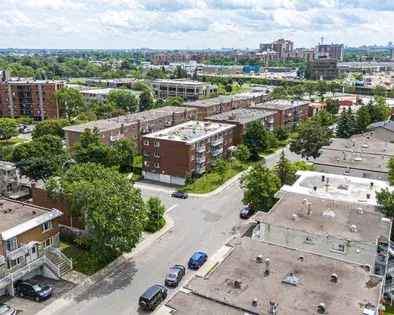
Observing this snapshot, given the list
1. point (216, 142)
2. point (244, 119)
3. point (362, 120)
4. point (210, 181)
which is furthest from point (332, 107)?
point (210, 181)

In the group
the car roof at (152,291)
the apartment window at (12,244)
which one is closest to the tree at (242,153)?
the car roof at (152,291)

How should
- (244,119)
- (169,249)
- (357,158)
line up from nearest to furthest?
(169,249) → (357,158) → (244,119)

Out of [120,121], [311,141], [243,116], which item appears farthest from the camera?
[243,116]

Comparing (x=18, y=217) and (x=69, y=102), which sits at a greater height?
(x=69, y=102)

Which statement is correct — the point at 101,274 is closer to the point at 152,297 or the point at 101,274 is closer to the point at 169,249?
the point at 152,297

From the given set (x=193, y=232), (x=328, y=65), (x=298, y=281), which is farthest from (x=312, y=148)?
(x=328, y=65)

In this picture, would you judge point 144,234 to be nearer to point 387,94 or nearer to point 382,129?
point 382,129

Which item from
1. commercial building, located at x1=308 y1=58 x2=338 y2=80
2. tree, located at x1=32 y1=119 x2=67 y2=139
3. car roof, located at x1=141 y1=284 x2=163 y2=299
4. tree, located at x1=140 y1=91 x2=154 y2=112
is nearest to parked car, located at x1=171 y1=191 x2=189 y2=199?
car roof, located at x1=141 y1=284 x2=163 y2=299
